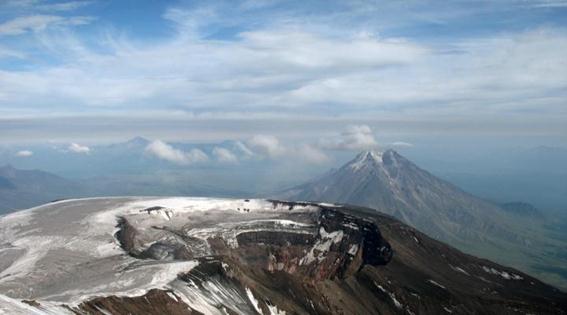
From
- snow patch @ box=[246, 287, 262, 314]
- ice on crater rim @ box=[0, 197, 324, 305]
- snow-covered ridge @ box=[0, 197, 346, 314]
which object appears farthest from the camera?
snow patch @ box=[246, 287, 262, 314]

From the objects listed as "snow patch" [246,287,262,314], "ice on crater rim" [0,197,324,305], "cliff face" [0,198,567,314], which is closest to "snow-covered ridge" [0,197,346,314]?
"ice on crater rim" [0,197,324,305]

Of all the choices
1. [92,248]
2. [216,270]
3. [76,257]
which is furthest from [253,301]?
[92,248]

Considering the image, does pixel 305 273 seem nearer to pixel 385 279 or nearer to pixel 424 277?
pixel 385 279

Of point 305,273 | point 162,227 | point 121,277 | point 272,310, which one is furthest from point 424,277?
point 121,277

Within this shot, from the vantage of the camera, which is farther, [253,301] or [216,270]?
[253,301]

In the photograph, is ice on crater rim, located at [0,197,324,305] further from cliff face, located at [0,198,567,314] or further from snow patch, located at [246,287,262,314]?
snow patch, located at [246,287,262,314]

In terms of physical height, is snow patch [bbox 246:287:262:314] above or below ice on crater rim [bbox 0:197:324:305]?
below

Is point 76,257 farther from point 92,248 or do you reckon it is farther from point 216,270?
point 216,270

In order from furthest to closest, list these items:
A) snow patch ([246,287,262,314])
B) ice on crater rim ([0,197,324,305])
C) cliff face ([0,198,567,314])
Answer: snow patch ([246,287,262,314])
ice on crater rim ([0,197,324,305])
cliff face ([0,198,567,314])
